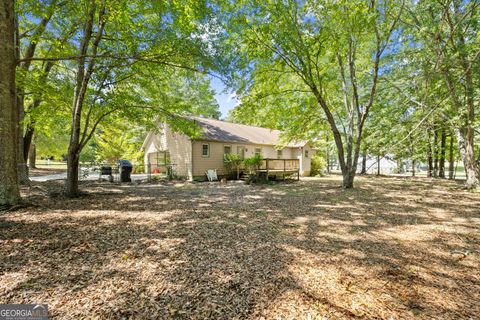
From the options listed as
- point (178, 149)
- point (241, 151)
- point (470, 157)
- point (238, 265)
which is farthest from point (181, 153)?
point (470, 157)

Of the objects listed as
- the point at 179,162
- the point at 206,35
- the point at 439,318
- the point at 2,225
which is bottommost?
the point at 439,318

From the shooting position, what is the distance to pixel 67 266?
9.70 ft

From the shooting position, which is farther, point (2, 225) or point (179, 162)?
point (179, 162)

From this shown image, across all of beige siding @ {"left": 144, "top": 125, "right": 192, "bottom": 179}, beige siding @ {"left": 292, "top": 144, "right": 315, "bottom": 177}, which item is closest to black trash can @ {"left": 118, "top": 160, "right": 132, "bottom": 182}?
beige siding @ {"left": 144, "top": 125, "right": 192, "bottom": 179}

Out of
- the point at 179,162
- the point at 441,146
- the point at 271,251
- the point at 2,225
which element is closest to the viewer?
the point at 271,251

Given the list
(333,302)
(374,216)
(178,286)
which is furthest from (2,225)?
(374,216)

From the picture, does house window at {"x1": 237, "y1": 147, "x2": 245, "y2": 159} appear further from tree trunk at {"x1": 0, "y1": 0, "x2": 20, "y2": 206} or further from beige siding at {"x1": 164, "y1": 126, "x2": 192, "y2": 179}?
tree trunk at {"x1": 0, "y1": 0, "x2": 20, "y2": 206}

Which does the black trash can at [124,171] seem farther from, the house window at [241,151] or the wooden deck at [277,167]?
the wooden deck at [277,167]

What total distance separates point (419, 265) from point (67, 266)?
500 centimetres

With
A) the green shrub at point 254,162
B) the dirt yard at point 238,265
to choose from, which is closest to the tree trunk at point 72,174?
the dirt yard at point 238,265

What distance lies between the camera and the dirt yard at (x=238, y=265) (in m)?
2.25

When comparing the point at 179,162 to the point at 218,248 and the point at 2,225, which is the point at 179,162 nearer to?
the point at 2,225
